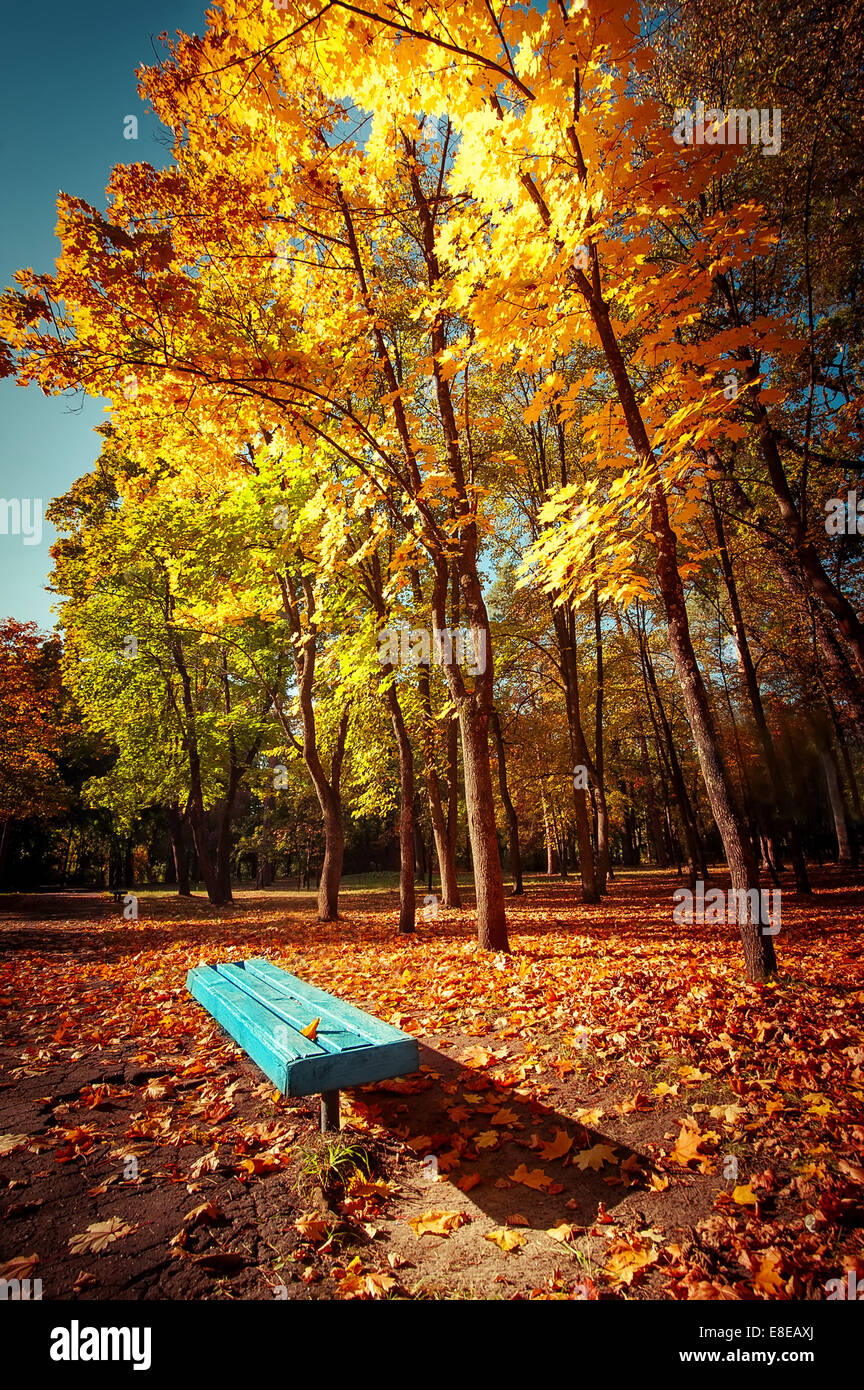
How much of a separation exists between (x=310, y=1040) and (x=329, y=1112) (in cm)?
67

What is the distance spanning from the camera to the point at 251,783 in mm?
20625

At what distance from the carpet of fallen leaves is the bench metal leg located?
0.07m

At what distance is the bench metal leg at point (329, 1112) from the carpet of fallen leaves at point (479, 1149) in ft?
0.23

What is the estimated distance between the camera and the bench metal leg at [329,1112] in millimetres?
3199

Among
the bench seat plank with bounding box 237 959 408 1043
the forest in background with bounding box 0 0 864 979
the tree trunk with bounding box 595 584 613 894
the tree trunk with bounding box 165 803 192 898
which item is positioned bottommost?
the tree trunk with bounding box 165 803 192 898

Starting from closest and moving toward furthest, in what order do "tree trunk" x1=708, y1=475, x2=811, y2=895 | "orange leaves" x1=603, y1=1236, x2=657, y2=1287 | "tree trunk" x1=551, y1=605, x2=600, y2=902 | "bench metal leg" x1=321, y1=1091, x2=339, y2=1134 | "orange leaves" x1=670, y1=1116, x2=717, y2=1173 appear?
"orange leaves" x1=603, y1=1236, x2=657, y2=1287 < "orange leaves" x1=670, y1=1116, x2=717, y2=1173 < "bench metal leg" x1=321, y1=1091, x2=339, y2=1134 < "tree trunk" x1=708, y1=475, x2=811, y2=895 < "tree trunk" x1=551, y1=605, x2=600, y2=902

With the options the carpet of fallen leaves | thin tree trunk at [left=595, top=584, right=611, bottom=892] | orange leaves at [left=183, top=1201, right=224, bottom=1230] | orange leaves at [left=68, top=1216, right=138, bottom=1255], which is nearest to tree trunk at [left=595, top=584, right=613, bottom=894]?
thin tree trunk at [left=595, top=584, right=611, bottom=892]

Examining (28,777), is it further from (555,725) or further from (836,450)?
(836,450)

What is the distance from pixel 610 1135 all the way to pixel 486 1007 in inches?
86.1

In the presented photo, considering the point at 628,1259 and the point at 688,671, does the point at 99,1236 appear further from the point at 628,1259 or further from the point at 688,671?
the point at 688,671

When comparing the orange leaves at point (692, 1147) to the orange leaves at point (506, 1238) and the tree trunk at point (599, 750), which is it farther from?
the tree trunk at point (599, 750)

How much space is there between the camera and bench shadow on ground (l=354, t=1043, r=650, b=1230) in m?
2.71

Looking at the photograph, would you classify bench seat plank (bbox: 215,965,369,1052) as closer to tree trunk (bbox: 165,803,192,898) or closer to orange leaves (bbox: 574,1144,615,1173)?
orange leaves (bbox: 574,1144,615,1173)

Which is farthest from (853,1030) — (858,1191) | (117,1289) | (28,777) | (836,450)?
(28,777)
